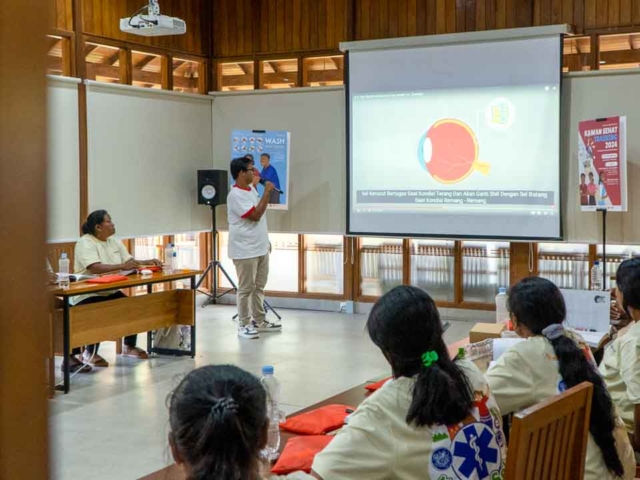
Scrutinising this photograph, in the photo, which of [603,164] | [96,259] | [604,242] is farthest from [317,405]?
[604,242]

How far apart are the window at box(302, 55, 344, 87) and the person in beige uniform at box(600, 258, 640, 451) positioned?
5964mm

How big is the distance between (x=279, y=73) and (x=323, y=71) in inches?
21.2

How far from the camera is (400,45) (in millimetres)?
8250

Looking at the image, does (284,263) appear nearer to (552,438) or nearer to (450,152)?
(450,152)

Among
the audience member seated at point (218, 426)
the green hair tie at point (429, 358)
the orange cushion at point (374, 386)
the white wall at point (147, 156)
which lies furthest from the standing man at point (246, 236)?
the audience member seated at point (218, 426)

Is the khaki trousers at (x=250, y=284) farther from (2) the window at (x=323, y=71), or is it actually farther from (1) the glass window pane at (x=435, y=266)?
(2) the window at (x=323, y=71)

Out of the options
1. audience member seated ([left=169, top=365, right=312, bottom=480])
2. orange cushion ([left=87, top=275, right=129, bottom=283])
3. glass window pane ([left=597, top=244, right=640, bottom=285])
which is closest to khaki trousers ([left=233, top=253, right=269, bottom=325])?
orange cushion ([left=87, top=275, right=129, bottom=283])

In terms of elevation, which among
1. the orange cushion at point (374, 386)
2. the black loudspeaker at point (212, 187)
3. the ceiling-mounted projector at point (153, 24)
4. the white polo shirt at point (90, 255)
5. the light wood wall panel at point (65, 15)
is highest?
the light wood wall panel at point (65, 15)

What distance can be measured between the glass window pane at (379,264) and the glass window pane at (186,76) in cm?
254

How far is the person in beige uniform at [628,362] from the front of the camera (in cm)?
280

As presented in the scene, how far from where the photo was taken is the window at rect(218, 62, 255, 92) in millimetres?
9312

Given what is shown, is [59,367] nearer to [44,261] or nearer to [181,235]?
[181,235]

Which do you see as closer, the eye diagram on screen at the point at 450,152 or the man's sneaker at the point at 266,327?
the man's sneaker at the point at 266,327

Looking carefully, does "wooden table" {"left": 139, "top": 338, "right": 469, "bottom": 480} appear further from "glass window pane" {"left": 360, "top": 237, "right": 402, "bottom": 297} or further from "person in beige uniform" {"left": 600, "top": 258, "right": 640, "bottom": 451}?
"glass window pane" {"left": 360, "top": 237, "right": 402, "bottom": 297}
